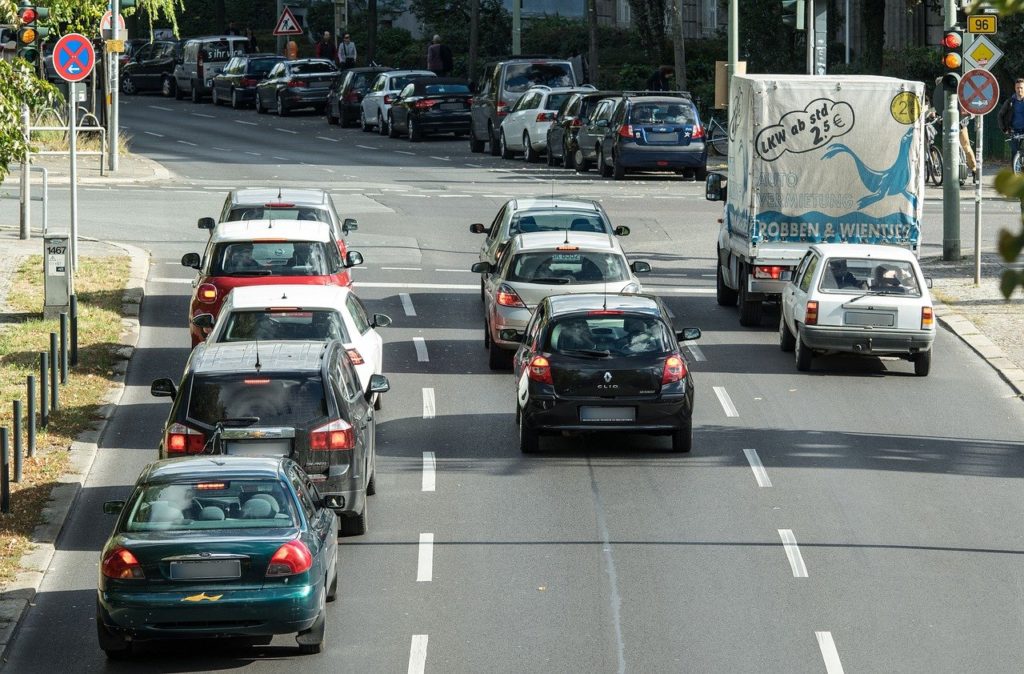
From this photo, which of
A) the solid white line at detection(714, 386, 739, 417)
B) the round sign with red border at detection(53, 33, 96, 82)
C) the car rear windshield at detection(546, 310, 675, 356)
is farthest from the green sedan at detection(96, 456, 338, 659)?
the round sign with red border at detection(53, 33, 96, 82)

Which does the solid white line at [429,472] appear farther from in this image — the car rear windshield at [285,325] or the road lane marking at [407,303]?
the road lane marking at [407,303]

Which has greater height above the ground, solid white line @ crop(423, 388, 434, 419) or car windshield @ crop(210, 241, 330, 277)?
car windshield @ crop(210, 241, 330, 277)

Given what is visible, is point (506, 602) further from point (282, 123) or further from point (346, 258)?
point (282, 123)

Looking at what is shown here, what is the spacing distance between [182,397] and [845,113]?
11.8 m

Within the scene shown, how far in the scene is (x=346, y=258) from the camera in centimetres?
2139

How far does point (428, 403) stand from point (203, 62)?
46.7 meters

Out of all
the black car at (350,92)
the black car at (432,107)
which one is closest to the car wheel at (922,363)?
the black car at (432,107)

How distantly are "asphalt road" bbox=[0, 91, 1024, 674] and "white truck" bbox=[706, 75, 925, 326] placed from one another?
1.38 meters

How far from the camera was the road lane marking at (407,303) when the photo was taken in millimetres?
24562

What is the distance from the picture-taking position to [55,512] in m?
14.6

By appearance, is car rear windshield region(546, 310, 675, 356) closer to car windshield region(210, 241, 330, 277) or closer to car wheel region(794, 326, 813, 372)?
car windshield region(210, 241, 330, 277)

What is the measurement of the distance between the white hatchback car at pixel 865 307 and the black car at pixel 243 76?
41.5 m

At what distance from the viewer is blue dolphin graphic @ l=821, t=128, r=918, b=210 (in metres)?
22.5

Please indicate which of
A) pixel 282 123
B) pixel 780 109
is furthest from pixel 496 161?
pixel 780 109
